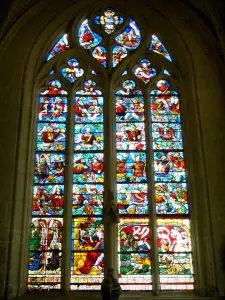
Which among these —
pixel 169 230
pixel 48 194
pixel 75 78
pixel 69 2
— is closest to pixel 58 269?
pixel 48 194

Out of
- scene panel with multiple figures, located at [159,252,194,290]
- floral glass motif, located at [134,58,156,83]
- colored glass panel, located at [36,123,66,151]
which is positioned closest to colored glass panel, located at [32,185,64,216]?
colored glass panel, located at [36,123,66,151]

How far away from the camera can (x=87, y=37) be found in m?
11.2

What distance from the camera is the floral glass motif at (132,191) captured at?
345 inches

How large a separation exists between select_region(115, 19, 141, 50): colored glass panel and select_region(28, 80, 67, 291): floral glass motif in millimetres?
1705

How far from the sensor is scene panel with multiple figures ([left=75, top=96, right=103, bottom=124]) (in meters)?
10.2

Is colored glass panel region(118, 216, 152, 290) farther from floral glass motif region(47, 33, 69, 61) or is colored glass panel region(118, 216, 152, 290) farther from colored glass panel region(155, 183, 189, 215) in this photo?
floral glass motif region(47, 33, 69, 61)

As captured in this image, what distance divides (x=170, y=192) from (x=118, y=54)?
3.35 meters

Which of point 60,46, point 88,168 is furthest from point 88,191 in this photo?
point 60,46

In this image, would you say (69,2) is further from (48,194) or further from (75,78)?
(48,194)

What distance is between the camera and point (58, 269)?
8789 millimetres

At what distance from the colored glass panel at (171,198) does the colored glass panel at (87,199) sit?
1.04 meters

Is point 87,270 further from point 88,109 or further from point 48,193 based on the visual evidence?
point 88,109
